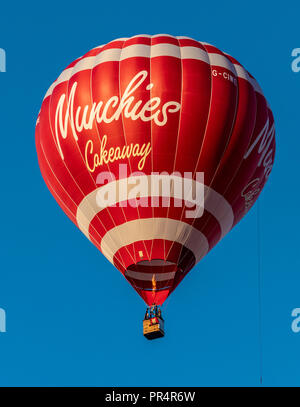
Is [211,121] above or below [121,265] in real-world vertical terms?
above

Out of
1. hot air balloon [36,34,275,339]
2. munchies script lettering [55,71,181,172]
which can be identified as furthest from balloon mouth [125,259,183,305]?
munchies script lettering [55,71,181,172]

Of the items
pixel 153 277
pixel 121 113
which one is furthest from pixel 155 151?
pixel 153 277

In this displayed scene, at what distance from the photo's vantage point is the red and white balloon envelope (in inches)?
864

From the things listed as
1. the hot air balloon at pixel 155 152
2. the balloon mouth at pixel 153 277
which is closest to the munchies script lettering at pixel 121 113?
the hot air balloon at pixel 155 152

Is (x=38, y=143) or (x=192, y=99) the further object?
(x=38, y=143)

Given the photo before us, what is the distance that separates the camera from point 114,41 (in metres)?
23.6

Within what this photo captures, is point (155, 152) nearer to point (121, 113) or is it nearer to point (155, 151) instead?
point (155, 151)

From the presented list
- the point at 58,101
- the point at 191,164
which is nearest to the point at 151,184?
the point at 191,164

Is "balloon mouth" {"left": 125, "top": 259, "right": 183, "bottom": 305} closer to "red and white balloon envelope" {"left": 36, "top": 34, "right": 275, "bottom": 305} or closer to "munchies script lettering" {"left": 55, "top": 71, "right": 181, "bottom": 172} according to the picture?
"red and white balloon envelope" {"left": 36, "top": 34, "right": 275, "bottom": 305}

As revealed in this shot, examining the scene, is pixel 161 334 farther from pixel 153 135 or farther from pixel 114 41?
pixel 114 41

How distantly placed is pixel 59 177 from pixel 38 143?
116 cm

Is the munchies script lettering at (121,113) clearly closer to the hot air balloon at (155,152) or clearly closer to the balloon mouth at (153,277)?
the hot air balloon at (155,152)

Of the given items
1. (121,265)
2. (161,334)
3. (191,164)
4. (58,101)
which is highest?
(58,101)

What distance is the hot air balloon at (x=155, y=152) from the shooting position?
21938mm
